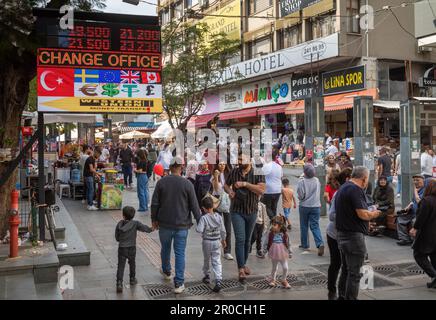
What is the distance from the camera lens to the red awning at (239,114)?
32.6m

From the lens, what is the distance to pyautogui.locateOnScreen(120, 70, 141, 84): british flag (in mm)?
8414

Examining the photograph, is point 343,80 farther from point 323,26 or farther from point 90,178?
point 90,178

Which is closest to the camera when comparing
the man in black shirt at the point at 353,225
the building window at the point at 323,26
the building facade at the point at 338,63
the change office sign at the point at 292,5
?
the man in black shirt at the point at 353,225

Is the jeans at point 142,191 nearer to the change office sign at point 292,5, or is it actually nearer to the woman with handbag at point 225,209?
the woman with handbag at point 225,209

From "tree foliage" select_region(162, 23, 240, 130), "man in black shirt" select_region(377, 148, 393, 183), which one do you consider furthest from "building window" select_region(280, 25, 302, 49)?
"man in black shirt" select_region(377, 148, 393, 183)

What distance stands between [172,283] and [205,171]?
436 centimetres

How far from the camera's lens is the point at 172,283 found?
23.5ft

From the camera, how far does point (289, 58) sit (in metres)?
27.3

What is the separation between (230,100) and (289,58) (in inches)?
365

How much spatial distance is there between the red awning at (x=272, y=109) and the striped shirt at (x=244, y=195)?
22.2m

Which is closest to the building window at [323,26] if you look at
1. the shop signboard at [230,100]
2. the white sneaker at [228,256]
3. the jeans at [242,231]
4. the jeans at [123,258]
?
the shop signboard at [230,100]

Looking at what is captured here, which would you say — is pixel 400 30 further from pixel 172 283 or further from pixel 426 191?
pixel 172 283

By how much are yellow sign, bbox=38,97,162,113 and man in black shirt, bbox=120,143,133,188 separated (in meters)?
10.3

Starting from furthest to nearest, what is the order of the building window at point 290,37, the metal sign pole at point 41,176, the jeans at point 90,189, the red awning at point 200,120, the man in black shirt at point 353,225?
the red awning at point 200,120 → the building window at point 290,37 → the jeans at point 90,189 → the metal sign pole at point 41,176 → the man in black shirt at point 353,225
